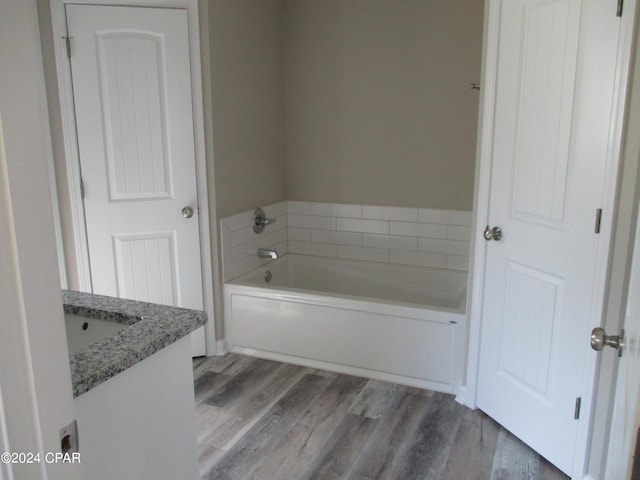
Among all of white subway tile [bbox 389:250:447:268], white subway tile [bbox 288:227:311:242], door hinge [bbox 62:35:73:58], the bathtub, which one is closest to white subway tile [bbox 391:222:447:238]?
white subway tile [bbox 389:250:447:268]

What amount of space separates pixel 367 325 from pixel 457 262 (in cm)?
96

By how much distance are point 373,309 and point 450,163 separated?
1234 mm

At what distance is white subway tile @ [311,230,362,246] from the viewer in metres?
→ 3.87

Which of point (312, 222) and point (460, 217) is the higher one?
point (460, 217)

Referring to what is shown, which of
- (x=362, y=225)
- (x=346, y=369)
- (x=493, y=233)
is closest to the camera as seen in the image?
(x=493, y=233)

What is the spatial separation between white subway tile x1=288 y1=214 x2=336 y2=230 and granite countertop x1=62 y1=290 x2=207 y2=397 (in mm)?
2466

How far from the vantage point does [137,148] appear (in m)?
2.98

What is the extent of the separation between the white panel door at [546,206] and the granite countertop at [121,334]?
147 centimetres

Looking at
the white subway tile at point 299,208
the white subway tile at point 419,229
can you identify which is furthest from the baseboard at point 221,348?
the white subway tile at point 419,229

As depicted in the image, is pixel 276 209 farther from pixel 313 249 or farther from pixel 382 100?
pixel 382 100

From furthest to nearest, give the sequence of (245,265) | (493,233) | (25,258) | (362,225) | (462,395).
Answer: (362,225) < (245,265) < (462,395) < (493,233) < (25,258)

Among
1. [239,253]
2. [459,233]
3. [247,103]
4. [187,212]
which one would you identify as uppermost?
[247,103]

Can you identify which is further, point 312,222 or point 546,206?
point 312,222

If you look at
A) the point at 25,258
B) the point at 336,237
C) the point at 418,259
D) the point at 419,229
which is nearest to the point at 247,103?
the point at 336,237
